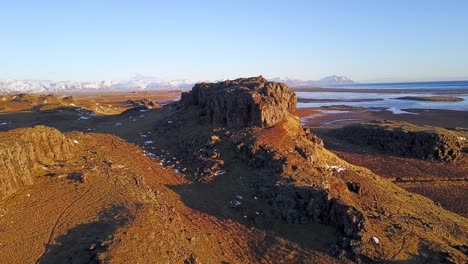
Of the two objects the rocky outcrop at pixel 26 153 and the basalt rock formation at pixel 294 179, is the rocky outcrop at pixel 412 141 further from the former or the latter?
the rocky outcrop at pixel 26 153

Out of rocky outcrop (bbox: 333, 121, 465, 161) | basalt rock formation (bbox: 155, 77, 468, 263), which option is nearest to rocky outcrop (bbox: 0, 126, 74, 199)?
basalt rock formation (bbox: 155, 77, 468, 263)

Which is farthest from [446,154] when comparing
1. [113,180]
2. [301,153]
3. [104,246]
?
[104,246]

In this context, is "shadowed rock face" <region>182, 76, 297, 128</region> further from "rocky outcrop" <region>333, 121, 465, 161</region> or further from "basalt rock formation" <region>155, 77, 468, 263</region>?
"rocky outcrop" <region>333, 121, 465, 161</region>

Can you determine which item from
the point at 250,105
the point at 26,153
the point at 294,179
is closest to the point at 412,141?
the point at 250,105

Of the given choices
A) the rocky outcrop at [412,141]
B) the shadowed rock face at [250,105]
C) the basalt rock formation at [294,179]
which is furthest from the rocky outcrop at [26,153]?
the rocky outcrop at [412,141]

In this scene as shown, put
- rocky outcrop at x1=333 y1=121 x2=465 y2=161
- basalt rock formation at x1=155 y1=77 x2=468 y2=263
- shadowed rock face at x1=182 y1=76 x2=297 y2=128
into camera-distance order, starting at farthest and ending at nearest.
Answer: rocky outcrop at x1=333 y1=121 x2=465 y2=161, shadowed rock face at x1=182 y1=76 x2=297 y2=128, basalt rock formation at x1=155 y1=77 x2=468 y2=263

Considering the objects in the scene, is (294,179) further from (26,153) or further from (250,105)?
(26,153)
